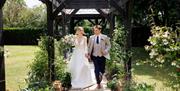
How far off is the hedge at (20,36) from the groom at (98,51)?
3111cm

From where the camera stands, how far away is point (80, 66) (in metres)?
12.8

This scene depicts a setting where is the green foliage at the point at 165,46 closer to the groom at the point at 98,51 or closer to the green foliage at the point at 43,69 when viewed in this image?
the green foliage at the point at 43,69

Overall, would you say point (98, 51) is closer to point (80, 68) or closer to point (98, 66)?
point (98, 66)

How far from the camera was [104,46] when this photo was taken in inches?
501

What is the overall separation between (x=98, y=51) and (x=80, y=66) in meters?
0.77

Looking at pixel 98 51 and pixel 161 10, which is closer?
pixel 98 51

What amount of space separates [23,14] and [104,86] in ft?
158

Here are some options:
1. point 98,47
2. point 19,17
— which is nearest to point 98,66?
point 98,47

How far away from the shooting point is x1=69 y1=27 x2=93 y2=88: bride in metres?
12.6

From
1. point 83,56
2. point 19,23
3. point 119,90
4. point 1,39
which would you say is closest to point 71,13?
point 83,56

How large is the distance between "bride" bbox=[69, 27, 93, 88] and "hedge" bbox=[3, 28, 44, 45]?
101 ft

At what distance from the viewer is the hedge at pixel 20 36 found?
4362cm

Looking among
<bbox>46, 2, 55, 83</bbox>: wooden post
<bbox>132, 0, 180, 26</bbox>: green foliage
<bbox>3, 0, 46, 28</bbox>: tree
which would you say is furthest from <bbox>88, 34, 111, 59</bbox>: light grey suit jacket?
<bbox>3, 0, 46, 28</bbox>: tree

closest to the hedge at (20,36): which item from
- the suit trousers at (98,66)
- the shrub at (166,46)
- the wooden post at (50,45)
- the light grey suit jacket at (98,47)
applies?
the light grey suit jacket at (98,47)
